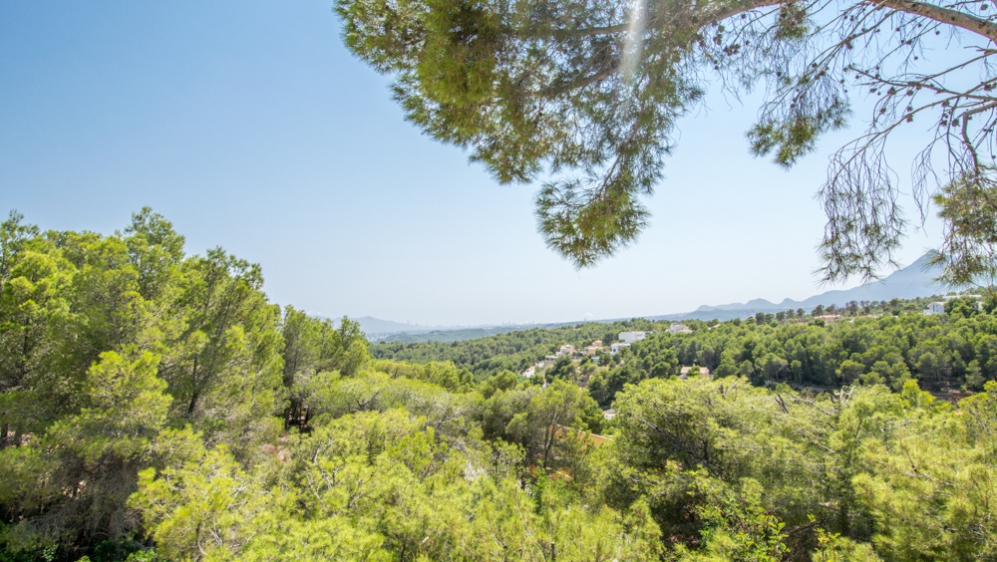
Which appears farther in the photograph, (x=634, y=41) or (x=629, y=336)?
(x=629, y=336)

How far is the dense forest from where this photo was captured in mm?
3439

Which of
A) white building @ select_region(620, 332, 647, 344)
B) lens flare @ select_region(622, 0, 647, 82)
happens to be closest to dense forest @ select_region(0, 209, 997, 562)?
lens flare @ select_region(622, 0, 647, 82)

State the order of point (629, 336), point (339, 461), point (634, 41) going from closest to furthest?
point (634, 41) → point (339, 461) → point (629, 336)

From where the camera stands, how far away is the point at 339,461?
4879 mm

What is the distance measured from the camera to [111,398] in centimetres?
484

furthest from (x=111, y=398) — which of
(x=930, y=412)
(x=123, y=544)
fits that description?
(x=930, y=412)

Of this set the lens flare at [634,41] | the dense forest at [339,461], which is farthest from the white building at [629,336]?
the lens flare at [634,41]

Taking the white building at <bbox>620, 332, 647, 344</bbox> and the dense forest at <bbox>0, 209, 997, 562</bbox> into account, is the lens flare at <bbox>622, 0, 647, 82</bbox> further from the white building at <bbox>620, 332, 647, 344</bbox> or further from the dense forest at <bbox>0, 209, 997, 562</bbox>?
the white building at <bbox>620, 332, 647, 344</bbox>

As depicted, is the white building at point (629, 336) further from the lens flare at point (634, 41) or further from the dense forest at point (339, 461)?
the lens flare at point (634, 41)

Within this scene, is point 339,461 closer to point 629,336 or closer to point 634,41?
point 634,41

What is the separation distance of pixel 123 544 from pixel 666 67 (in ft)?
30.2

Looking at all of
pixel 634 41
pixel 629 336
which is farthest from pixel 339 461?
pixel 629 336

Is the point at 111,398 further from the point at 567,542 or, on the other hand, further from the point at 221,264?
the point at 567,542

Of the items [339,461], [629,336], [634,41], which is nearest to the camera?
[634,41]
